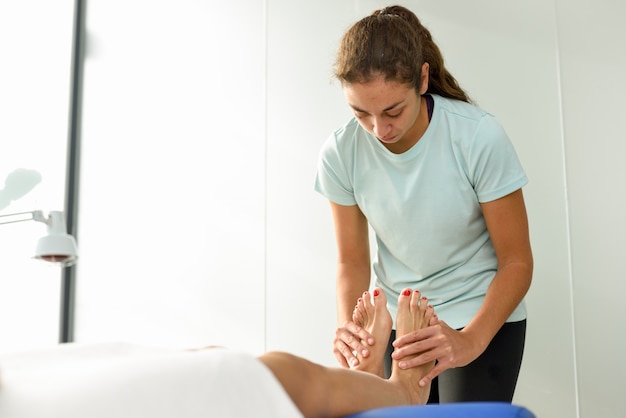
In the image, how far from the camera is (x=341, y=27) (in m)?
2.80

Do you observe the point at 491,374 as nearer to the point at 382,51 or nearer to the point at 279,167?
the point at 382,51

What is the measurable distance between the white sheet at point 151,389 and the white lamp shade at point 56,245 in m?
0.80

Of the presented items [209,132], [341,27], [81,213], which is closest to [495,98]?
[341,27]

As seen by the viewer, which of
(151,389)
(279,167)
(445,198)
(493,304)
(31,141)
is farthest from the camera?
(31,141)

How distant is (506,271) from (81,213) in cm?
201

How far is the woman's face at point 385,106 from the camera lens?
1.63 meters

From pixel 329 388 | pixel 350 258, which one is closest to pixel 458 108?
pixel 350 258

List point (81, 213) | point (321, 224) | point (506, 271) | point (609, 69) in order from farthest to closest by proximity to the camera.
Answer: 1. point (81, 213)
2. point (321, 224)
3. point (609, 69)
4. point (506, 271)

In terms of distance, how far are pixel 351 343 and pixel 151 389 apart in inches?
33.1

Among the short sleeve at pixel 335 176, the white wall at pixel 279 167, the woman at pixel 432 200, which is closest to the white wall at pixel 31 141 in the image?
the white wall at pixel 279 167

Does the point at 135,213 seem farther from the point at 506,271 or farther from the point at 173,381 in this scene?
the point at 173,381

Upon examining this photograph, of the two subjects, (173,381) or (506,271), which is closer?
(173,381)

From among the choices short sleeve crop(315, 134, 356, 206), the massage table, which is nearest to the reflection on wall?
short sleeve crop(315, 134, 356, 206)

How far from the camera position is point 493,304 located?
5.53ft
